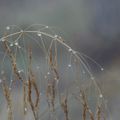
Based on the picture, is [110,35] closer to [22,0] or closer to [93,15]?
[93,15]

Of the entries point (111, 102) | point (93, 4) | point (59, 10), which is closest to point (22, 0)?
point (59, 10)

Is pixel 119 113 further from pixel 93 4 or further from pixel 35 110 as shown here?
pixel 35 110

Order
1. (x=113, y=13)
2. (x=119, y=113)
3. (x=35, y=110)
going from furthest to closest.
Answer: (x=113, y=13), (x=119, y=113), (x=35, y=110)

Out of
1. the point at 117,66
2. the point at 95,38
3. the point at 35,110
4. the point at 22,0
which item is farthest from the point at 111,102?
the point at 35,110

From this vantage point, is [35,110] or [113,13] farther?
[113,13]

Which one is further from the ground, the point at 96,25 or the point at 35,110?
the point at 96,25

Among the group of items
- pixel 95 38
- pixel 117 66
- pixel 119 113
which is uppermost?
pixel 95 38

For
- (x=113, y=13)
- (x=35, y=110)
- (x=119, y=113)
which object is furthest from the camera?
(x=113, y=13)
